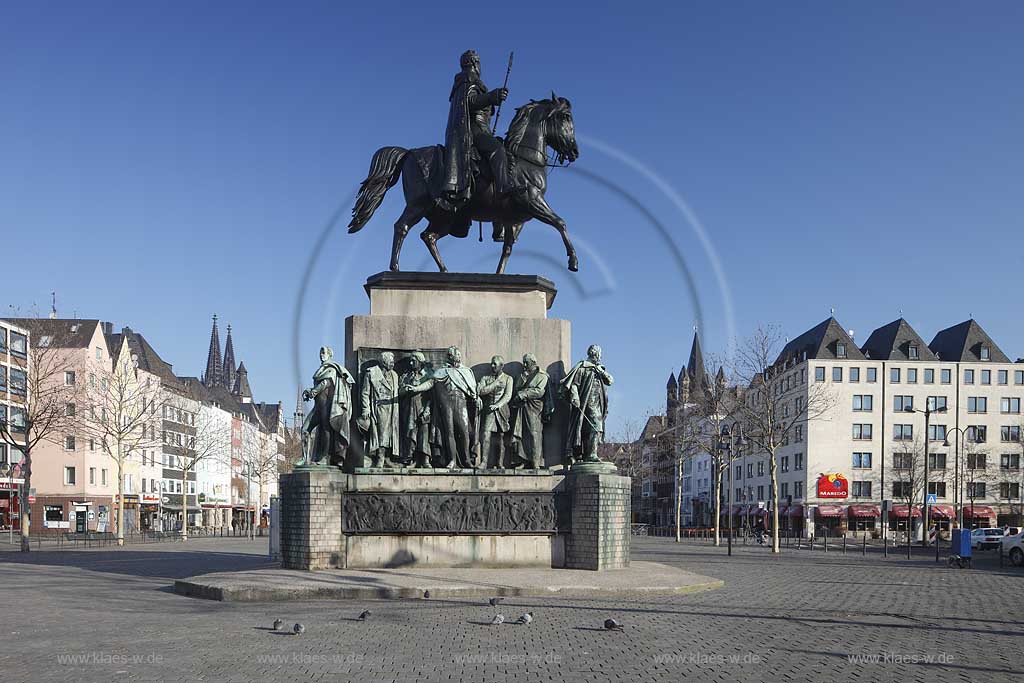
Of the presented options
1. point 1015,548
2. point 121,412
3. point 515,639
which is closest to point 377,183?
point 515,639

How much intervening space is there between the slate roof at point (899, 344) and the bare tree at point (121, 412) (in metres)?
73.0

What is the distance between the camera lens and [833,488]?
9888cm

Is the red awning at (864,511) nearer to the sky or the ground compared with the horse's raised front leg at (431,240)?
nearer to the ground

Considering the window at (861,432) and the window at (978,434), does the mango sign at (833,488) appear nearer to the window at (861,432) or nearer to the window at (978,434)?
the window at (861,432)

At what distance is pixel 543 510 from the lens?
2122 centimetres

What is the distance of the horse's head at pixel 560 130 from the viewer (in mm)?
24359

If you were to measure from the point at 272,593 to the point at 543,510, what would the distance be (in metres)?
6.37

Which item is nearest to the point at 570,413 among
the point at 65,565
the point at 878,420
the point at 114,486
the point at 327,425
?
the point at 327,425

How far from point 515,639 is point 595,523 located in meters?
8.22

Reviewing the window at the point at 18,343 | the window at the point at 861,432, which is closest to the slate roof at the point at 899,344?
the window at the point at 861,432

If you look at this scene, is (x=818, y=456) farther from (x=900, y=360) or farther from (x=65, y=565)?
(x=65, y=565)

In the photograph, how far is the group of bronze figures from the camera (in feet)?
70.0

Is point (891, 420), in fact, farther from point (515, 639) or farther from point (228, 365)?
point (228, 365)

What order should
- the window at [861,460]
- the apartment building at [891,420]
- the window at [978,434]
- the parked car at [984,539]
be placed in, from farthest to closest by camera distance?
the window at [861,460], the window at [978,434], the apartment building at [891,420], the parked car at [984,539]
